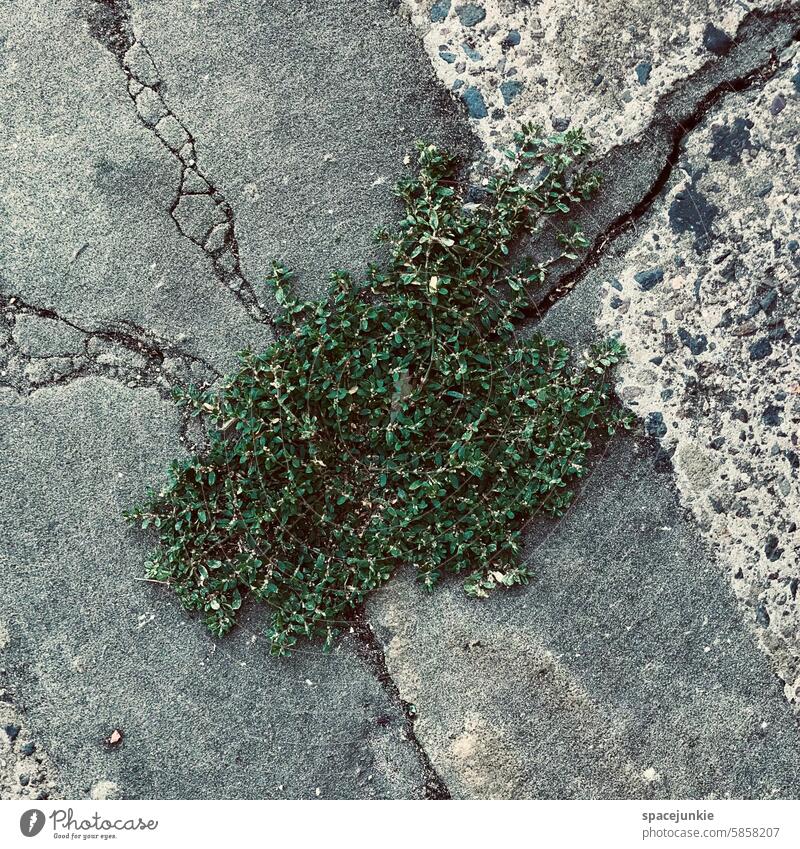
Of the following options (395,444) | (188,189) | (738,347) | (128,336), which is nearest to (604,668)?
(395,444)

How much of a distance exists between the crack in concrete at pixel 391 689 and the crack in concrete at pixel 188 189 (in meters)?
1.03

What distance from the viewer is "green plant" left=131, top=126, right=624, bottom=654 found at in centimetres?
222

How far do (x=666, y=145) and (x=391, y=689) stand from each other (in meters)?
1.78

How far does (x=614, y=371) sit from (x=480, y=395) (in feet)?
1.33

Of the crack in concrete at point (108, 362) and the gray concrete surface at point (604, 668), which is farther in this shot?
the crack in concrete at point (108, 362)

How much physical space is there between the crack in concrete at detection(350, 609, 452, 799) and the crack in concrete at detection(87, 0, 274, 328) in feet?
3.39

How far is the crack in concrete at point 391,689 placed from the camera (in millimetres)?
2248

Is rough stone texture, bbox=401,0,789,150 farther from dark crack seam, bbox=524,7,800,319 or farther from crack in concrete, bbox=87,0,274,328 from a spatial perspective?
crack in concrete, bbox=87,0,274,328
